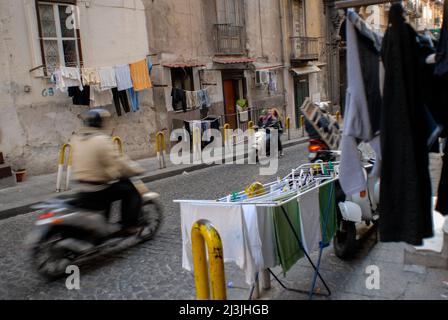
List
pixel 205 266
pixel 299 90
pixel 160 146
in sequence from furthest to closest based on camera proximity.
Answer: pixel 299 90
pixel 160 146
pixel 205 266

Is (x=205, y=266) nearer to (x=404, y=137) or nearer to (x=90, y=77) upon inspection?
(x=404, y=137)

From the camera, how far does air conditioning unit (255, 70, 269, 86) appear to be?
20.3m

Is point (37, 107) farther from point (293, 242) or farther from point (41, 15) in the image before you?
point (293, 242)

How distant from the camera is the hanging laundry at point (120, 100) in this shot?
1349 cm

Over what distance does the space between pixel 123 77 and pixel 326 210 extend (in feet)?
33.9

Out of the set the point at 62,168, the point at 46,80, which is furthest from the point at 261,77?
the point at 62,168

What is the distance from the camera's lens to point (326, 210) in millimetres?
4148

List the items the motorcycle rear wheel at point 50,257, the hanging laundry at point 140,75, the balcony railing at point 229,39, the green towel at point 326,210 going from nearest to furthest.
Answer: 1. the green towel at point 326,210
2. the motorcycle rear wheel at point 50,257
3. the hanging laundry at point 140,75
4. the balcony railing at point 229,39

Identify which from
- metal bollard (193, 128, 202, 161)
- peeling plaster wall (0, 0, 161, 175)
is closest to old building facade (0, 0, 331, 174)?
peeling plaster wall (0, 0, 161, 175)

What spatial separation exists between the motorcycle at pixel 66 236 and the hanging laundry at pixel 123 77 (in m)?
8.49

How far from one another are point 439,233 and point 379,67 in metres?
2.22

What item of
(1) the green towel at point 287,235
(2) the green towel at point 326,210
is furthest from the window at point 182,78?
(1) the green towel at point 287,235

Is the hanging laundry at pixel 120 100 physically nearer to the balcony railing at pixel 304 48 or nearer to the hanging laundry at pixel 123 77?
the hanging laundry at pixel 123 77

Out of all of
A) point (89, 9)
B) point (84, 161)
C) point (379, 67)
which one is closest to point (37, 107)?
point (89, 9)
